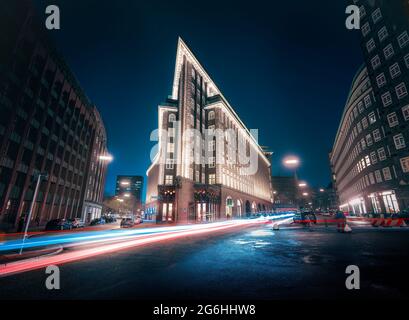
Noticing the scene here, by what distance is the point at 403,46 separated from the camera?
31234 millimetres

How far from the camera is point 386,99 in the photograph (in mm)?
34000

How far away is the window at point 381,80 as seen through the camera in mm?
34400

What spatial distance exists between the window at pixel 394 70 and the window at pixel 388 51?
1.99m

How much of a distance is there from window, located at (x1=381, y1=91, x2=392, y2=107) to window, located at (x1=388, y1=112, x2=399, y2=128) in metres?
1.96

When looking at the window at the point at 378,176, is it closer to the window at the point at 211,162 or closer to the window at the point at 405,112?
the window at the point at 405,112

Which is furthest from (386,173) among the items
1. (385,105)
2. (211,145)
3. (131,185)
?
(131,185)

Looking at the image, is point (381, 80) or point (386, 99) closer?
point (386, 99)

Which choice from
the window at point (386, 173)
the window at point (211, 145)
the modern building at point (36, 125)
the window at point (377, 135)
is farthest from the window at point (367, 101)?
the modern building at point (36, 125)

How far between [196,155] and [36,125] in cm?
2799

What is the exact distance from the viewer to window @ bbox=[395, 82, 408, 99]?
1219 inches

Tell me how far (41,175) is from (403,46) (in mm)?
48433

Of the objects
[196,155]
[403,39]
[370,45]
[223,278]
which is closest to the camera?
[223,278]

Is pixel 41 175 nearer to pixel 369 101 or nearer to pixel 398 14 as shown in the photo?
pixel 398 14

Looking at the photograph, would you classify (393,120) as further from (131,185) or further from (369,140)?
(131,185)
